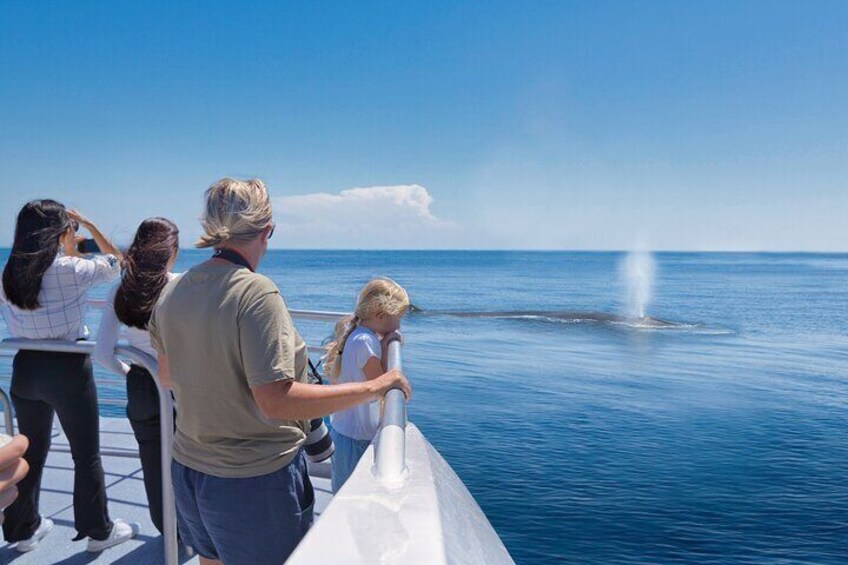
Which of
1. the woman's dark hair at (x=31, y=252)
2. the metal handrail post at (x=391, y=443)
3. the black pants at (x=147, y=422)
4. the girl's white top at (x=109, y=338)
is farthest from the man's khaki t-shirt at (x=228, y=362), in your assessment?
the woman's dark hair at (x=31, y=252)

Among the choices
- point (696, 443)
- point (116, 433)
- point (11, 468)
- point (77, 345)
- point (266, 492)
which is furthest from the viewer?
point (696, 443)

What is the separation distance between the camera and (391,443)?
164cm

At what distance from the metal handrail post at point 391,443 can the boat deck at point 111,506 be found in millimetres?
1862

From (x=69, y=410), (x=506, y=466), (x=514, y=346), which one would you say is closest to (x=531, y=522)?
(x=506, y=466)

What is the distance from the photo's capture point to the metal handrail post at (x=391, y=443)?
5.12ft

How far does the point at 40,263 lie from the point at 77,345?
0.46 m

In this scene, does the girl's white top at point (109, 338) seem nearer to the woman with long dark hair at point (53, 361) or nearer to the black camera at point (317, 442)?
the woman with long dark hair at point (53, 361)

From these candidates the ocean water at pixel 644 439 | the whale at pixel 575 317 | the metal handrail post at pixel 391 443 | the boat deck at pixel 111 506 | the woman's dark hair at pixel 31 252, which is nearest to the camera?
the metal handrail post at pixel 391 443

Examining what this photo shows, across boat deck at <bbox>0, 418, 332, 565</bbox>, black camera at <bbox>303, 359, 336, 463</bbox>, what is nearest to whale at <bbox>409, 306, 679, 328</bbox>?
boat deck at <bbox>0, 418, 332, 565</bbox>

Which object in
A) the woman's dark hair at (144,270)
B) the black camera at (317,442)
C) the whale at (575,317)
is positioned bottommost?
the whale at (575,317)

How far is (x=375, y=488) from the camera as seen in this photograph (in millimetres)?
1484

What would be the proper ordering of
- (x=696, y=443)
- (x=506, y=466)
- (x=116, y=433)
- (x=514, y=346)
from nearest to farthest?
(x=116, y=433) < (x=506, y=466) < (x=696, y=443) < (x=514, y=346)

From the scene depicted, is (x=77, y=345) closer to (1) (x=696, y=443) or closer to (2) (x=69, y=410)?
(2) (x=69, y=410)

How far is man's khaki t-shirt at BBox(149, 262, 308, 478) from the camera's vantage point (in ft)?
6.30
